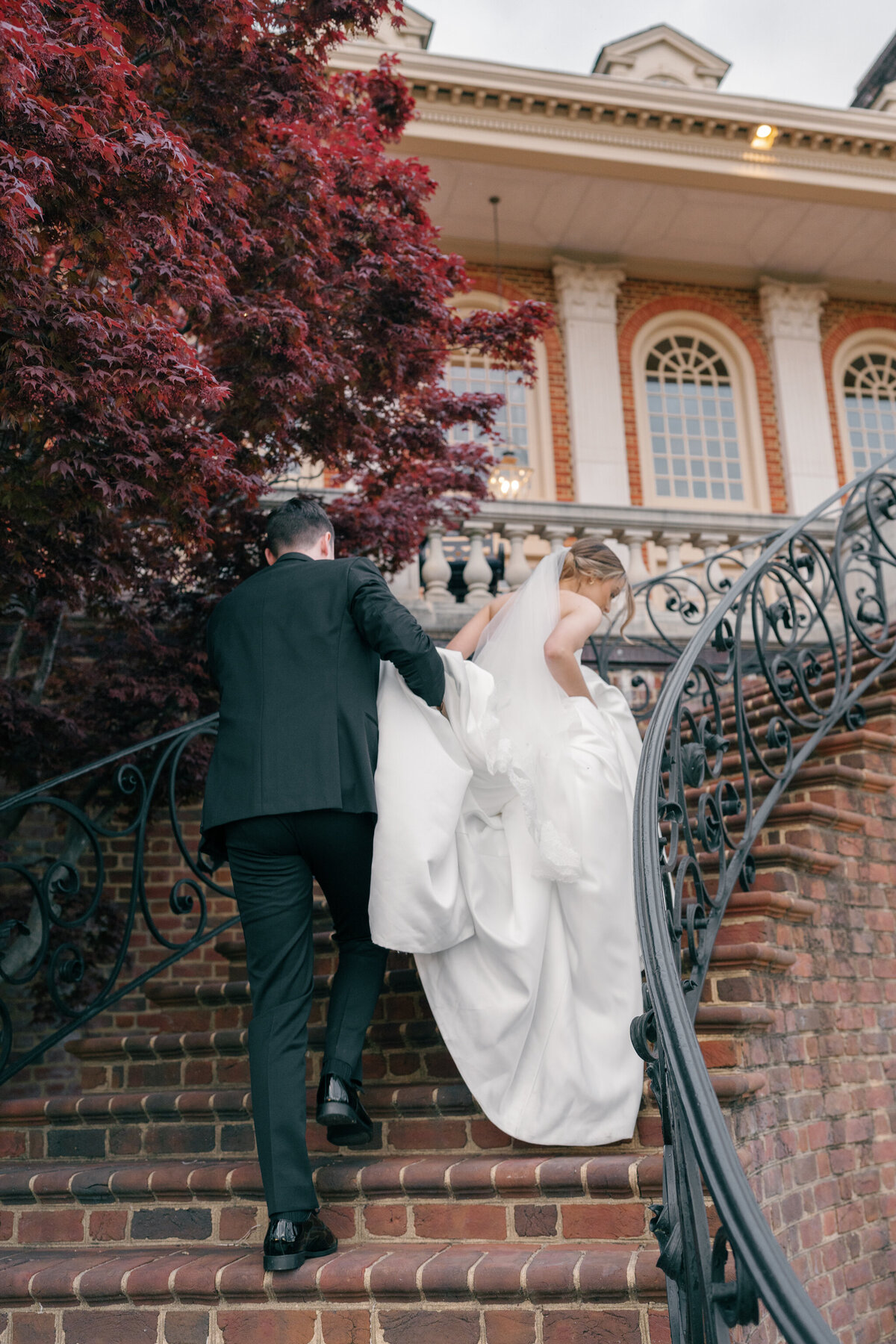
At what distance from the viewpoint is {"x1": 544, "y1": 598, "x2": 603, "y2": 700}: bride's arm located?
3.62 metres

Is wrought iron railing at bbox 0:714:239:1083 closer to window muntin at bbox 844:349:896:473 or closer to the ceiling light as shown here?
the ceiling light

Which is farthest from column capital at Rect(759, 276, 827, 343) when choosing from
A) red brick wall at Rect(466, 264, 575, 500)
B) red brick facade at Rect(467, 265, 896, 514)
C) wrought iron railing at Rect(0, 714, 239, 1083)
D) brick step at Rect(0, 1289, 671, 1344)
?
brick step at Rect(0, 1289, 671, 1344)

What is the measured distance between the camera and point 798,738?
190 inches

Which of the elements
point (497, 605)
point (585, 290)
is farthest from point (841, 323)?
point (497, 605)

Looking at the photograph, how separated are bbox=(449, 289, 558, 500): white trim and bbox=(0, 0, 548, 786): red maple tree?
21.2 feet

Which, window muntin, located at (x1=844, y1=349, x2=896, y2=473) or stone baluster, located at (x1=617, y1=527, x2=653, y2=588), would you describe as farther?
window muntin, located at (x1=844, y1=349, x2=896, y2=473)

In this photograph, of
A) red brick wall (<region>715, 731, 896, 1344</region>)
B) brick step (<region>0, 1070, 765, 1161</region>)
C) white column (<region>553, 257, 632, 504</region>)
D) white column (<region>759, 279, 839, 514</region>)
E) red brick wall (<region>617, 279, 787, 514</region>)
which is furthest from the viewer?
red brick wall (<region>617, 279, 787, 514</region>)

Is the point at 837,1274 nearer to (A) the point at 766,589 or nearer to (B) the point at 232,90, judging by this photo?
(B) the point at 232,90

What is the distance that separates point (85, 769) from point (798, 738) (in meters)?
3.00

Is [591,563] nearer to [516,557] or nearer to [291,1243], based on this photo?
[291,1243]

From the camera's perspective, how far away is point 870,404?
13.9m

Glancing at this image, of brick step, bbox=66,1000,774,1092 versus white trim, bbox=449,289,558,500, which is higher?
white trim, bbox=449,289,558,500

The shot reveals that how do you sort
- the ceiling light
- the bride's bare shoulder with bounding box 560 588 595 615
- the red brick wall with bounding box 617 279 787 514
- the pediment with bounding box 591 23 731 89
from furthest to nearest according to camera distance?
the pediment with bounding box 591 23 731 89
the red brick wall with bounding box 617 279 787 514
the ceiling light
the bride's bare shoulder with bounding box 560 588 595 615

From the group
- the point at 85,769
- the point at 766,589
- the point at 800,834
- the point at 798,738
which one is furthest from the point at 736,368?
the point at 85,769
